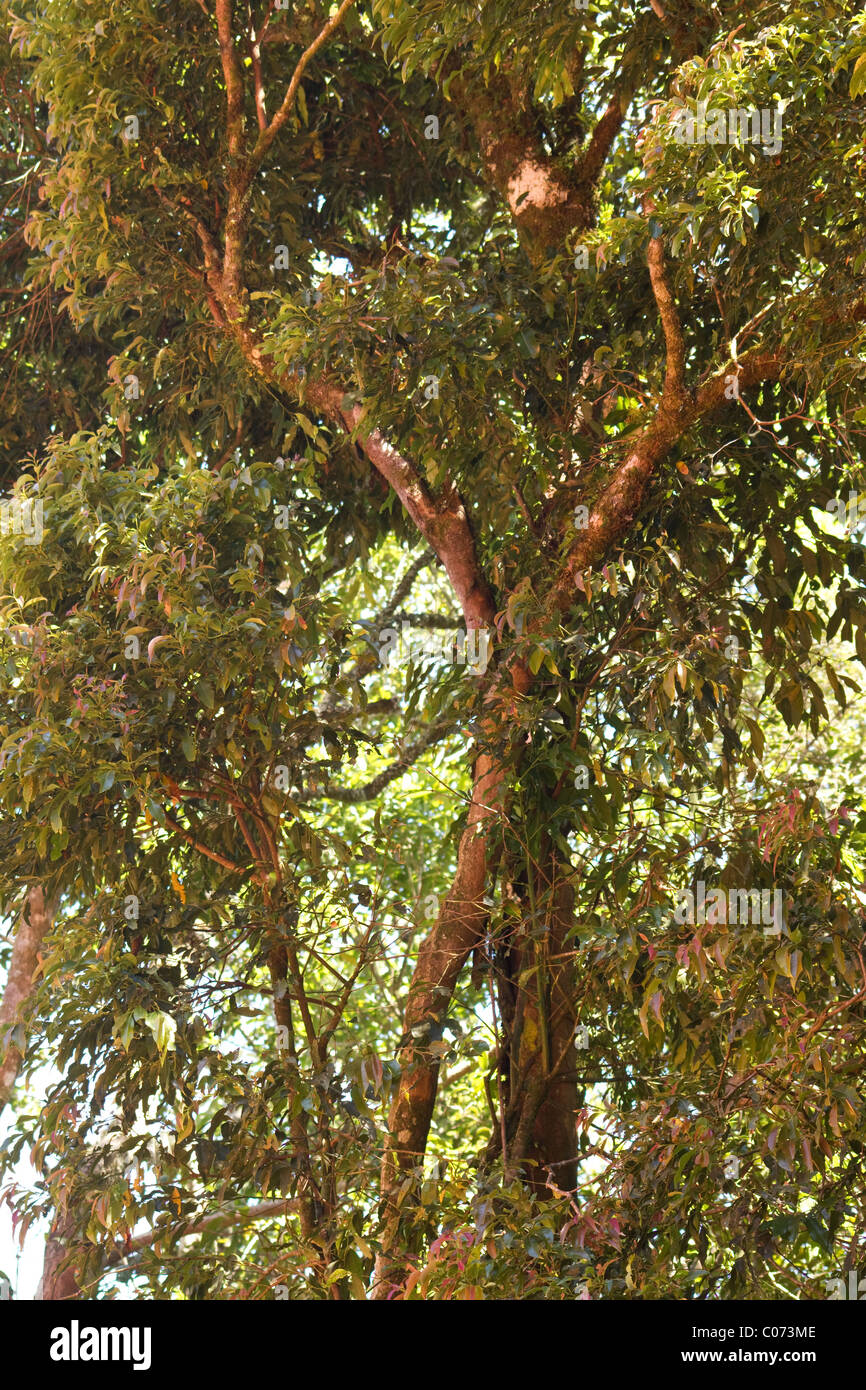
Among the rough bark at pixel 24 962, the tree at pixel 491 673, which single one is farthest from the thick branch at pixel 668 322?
the rough bark at pixel 24 962

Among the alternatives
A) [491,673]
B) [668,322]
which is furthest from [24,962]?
[668,322]

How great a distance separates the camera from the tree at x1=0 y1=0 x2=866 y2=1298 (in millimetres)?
2812

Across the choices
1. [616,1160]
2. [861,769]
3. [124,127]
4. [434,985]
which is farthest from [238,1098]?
[861,769]

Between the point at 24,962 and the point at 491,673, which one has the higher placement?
the point at 491,673

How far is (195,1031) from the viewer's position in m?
3.23

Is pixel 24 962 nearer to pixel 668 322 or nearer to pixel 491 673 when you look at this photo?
pixel 491 673

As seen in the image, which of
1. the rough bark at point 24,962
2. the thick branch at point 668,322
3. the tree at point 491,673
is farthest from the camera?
the rough bark at point 24,962

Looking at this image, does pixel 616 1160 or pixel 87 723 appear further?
pixel 87 723

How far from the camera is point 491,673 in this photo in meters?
3.54

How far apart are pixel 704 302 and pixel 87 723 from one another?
204cm

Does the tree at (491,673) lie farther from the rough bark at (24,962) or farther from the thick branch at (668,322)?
the rough bark at (24,962)

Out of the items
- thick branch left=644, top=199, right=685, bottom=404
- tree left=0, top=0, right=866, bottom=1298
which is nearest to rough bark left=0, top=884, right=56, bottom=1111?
tree left=0, top=0, right=866, bottom=1298

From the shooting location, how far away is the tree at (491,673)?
9.23ft
